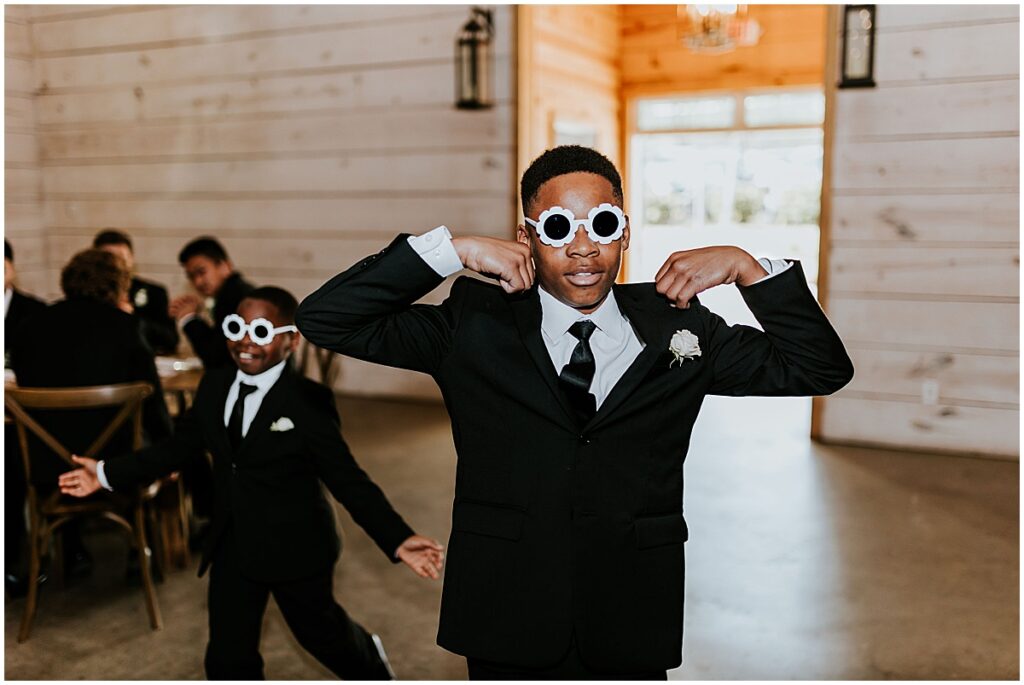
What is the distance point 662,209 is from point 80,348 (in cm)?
625

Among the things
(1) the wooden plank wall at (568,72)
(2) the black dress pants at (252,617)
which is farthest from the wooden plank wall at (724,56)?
(2) the black dress pants at (252,617)

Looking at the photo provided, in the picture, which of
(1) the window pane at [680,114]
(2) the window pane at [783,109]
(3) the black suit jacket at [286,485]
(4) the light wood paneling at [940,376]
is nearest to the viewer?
(3) the black suit jacket at [286,485]

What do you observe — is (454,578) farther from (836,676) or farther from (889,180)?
(889,180)

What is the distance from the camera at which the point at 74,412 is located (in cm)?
292

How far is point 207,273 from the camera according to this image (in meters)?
3.79

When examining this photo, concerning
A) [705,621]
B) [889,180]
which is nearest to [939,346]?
[889,180]

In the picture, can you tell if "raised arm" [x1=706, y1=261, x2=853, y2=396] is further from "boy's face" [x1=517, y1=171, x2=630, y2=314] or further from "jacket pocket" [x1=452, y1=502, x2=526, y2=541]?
"jacket pocket" [x1=452, y1=502, x2=526, y2=541]

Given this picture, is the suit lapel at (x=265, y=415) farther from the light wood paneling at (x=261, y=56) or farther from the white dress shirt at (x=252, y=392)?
the light wood paneling at (x=261, y=56)

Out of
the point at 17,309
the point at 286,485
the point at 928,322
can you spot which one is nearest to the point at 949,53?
the point at 928,322

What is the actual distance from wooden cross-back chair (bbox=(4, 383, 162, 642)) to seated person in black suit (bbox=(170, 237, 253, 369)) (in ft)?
1.67

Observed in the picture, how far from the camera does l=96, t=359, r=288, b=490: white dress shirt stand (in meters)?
2.25

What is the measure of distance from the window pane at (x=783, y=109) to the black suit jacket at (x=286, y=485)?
6.36m

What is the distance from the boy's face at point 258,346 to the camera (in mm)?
2252

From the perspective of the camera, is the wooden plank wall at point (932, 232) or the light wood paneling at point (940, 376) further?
Answer: the light wood paneling at point (940, 376)
